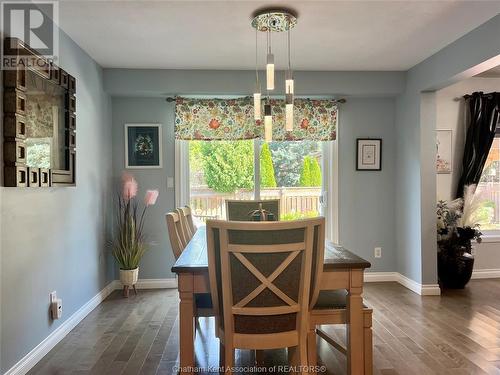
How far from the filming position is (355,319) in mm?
2004

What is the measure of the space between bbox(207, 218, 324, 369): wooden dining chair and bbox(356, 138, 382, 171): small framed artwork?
2817mm

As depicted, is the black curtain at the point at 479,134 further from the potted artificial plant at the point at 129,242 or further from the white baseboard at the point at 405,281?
the potted artificial plant at the point at 129,242

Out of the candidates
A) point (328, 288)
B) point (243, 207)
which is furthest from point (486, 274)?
point (328, 288)

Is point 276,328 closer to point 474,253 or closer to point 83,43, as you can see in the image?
point 83,43

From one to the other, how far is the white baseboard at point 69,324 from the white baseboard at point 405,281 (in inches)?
90.1

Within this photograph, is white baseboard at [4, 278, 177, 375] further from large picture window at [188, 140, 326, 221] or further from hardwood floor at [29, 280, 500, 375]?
large picture window at [188, 140, 326, 221]

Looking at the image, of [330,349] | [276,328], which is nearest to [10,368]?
[276,328]

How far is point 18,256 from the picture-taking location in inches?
88.2

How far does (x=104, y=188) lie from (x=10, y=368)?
2013 millimetres

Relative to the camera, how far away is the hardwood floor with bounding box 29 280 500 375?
2338 mm

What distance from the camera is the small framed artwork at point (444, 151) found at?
4.36m

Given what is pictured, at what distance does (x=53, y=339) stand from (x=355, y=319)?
209 cm

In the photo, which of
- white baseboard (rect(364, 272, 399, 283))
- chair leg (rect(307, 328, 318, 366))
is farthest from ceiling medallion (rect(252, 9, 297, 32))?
white baseboard (rect(364, 272, 399, 283))

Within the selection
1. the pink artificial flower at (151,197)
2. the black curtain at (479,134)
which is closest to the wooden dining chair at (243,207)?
the pink artificial flower at (151,197)
